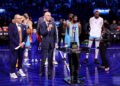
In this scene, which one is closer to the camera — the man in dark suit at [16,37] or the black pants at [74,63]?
the black pants at [74,63]

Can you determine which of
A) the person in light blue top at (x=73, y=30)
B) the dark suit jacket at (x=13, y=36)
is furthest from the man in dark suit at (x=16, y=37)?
the person in light blue top at (x=73, y=30)

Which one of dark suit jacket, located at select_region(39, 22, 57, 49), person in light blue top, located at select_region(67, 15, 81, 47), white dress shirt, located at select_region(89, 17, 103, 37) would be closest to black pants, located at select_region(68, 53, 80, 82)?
dark suit jacket, located at select_region(39, 22, 57, 49)

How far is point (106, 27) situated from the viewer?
7.06 metres

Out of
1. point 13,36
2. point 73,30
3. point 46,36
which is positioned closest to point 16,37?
point 13,36

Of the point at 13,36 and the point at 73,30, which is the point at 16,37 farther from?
the point at 73,30

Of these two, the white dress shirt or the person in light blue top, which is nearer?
the person in light blue top

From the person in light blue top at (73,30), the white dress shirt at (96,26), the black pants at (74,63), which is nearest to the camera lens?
the black pants at (74,63)

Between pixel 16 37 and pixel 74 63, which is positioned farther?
pixel 16 37

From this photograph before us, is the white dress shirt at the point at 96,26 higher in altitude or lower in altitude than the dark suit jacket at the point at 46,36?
higher

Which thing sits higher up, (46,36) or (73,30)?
(73,30)

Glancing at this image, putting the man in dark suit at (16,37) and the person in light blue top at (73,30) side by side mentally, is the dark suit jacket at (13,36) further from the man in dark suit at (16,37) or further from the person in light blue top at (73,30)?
the person in light blue top at (73,30)

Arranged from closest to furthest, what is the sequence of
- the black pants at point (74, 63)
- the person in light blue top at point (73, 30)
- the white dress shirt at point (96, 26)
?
the black pants at point (74, 63), the person in light blue top at point (73, 30), the white dress shirt at point (96, 26)

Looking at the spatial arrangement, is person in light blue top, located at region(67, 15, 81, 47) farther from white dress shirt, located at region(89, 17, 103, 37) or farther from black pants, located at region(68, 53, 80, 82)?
black pants, located at region(68, 53, 80, 82)

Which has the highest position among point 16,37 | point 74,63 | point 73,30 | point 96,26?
point 96,26
